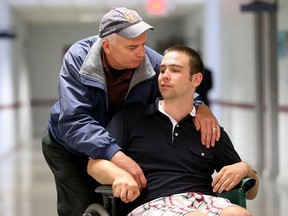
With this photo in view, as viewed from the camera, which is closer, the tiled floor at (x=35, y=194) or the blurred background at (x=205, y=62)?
the tiled floor at (x=35, y=194)

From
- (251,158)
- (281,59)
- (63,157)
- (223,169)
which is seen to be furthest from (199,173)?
(251,158)

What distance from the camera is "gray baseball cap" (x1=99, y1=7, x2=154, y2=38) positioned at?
2.57m

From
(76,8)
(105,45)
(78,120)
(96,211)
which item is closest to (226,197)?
(96,211)

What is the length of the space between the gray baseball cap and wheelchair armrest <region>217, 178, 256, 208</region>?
30.9 inches

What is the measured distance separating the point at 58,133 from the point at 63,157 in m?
0.12

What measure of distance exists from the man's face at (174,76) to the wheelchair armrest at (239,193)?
474 millimetres

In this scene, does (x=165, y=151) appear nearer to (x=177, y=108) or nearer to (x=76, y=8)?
(x=177, y=108)

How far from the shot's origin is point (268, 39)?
25.9 ft

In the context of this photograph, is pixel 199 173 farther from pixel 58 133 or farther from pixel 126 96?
pixel 58 133

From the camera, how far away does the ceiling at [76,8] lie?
1259 cm

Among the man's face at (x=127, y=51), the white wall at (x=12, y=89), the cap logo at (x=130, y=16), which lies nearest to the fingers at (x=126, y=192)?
the man's face at (x=127, y=51)

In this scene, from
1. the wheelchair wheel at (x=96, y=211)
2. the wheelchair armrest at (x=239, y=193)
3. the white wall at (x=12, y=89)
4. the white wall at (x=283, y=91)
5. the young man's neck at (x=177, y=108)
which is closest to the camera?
the wheelchair wheel at (x=96, y=211)

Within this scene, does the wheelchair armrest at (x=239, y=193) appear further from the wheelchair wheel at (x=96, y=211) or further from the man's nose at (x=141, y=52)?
the man's nose at (x=141, y=52)

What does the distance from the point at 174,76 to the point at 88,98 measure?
1.27 feet
